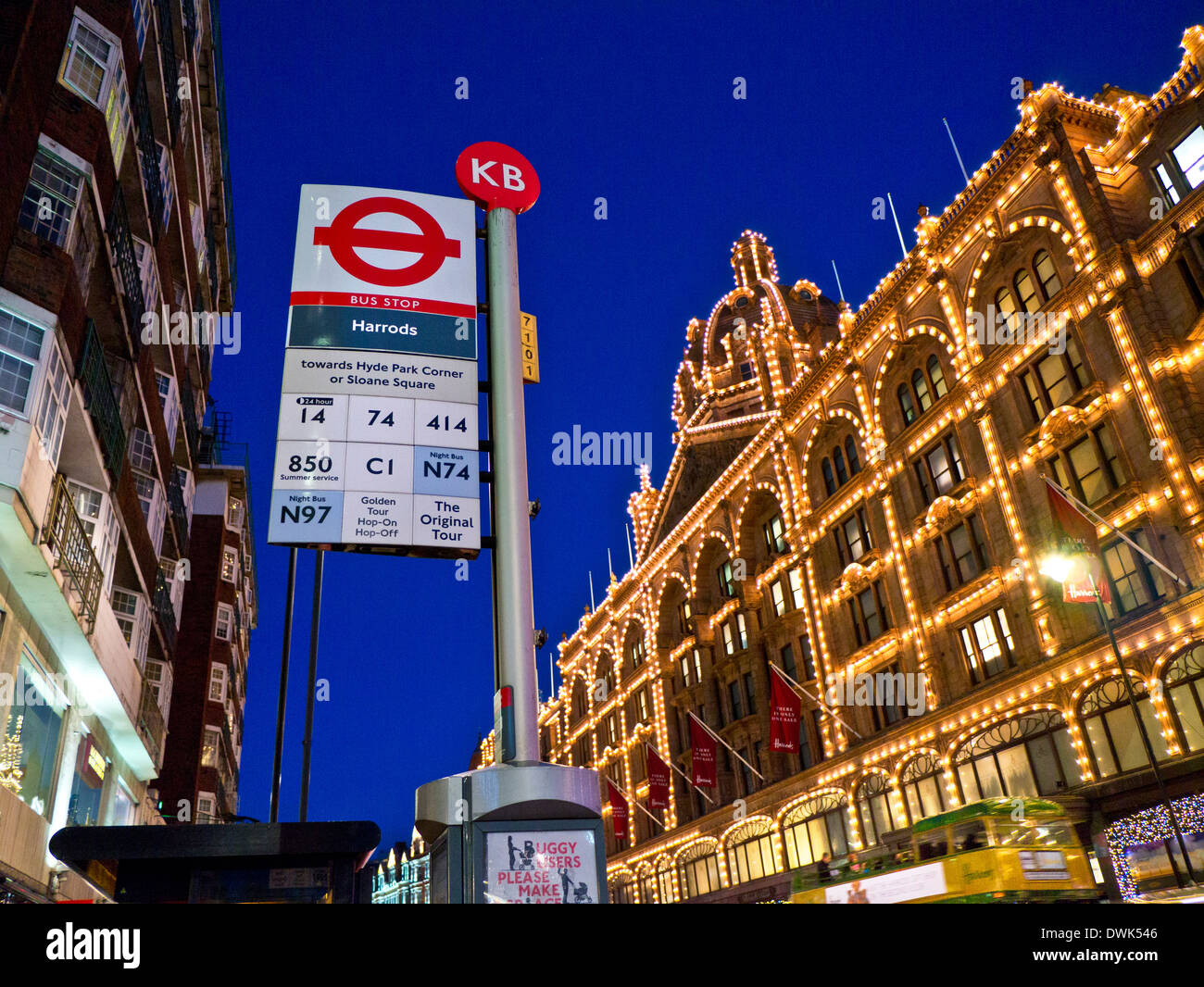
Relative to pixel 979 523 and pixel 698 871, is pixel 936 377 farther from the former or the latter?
pixel 698 871

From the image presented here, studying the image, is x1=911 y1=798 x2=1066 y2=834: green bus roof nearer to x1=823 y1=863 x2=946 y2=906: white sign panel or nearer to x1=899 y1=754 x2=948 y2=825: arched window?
x1=823 y1=863 x2=946 y2=906: white sign panel

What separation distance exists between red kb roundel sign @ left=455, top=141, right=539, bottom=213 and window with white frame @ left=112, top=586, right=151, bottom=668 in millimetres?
24766

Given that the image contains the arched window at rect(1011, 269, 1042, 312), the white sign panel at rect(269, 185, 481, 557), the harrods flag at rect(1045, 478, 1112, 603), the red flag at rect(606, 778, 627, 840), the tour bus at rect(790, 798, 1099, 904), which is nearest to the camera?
the white sign panel at rect(269, 185, 481, 557)

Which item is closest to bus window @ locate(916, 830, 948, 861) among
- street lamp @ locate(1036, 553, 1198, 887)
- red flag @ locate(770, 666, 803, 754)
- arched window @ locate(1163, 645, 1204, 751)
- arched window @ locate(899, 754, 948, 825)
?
street lamp @ locate(1036, 553, 1198, 887)

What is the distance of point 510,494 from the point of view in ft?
29.9

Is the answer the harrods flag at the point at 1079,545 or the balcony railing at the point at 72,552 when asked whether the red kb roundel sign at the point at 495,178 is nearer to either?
the balcony railing at the point at 72,552

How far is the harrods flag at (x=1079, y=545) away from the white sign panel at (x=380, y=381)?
21695 millimetres

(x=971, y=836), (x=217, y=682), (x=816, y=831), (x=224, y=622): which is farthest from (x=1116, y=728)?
(x=224, y=622)

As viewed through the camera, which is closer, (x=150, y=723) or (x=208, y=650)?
(x=150, y=723)

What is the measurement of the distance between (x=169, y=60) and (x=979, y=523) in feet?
108

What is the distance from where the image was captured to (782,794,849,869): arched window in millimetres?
40969

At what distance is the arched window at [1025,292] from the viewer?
33250 millimetres
